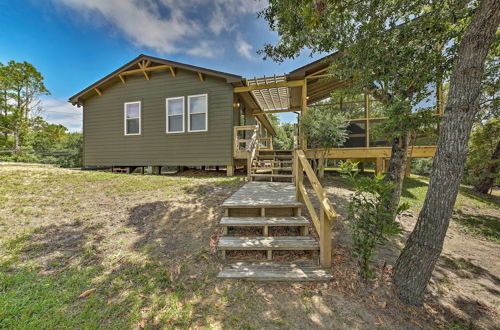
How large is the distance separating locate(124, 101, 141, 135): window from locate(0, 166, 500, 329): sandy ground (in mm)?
4846

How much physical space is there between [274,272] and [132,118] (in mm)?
9518

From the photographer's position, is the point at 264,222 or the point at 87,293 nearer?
the point at 87,293

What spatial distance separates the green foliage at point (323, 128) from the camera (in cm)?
671

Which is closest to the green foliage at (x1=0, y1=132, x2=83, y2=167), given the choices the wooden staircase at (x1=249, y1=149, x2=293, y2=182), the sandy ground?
the sandy ground

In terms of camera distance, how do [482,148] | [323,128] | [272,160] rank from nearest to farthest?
[323,128] < [272,160] < [482,148]

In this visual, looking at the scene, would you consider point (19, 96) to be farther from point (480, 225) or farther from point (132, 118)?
point (480, 225)

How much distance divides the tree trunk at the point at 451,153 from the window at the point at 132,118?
10009 mm

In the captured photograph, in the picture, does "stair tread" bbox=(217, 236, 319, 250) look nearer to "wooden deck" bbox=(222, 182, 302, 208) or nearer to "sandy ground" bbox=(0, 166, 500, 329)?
"sandy ground" bbox=(0, 166, 500, 329)

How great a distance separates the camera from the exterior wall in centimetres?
798

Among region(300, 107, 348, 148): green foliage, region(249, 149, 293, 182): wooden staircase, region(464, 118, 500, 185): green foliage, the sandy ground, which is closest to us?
the sandy ground

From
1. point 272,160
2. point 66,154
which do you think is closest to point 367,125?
point 272,160

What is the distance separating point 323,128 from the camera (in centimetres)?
673

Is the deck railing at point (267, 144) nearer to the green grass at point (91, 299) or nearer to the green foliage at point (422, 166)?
the green grass at point (91, 299)

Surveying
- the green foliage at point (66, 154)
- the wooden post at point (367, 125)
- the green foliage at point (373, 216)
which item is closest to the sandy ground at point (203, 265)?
the green foliage at point (373, 216)
